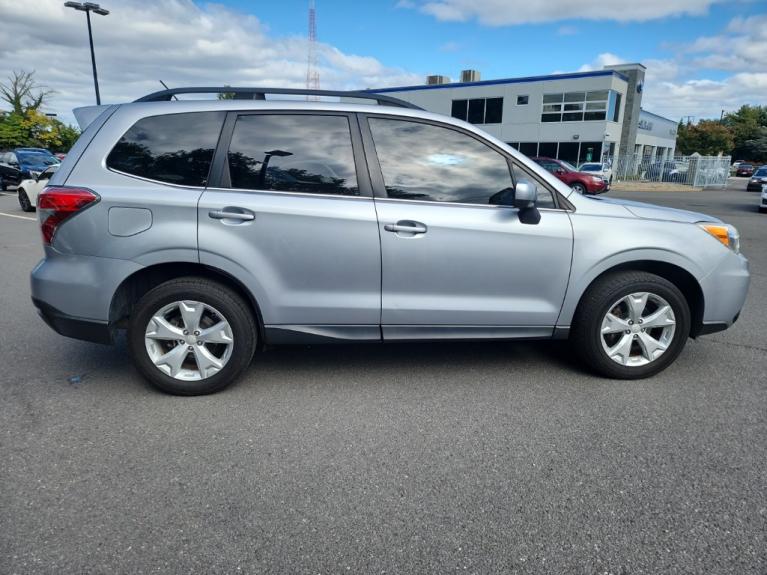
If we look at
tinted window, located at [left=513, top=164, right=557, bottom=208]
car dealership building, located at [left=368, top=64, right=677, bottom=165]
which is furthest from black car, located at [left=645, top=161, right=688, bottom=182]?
tinted window, located at [left=513, top=164, right=557, bottom=208]

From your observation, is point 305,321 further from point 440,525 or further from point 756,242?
point 756,242

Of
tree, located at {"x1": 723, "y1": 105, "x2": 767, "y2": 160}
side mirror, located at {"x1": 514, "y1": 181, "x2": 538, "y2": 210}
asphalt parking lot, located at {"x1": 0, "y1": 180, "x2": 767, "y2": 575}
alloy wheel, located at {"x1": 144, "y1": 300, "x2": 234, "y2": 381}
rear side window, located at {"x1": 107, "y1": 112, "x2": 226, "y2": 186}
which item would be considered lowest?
asphalt parking lot, located at {"x1": 0, "y1": 180, "x2": 767, "y2": 575}

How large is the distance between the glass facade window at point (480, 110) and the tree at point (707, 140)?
49007 mm

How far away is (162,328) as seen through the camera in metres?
3.48

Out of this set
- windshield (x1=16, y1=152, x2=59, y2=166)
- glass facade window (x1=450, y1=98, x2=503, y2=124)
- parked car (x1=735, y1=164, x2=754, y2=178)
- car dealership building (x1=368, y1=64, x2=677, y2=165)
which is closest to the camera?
windshield (x1=16, y1=152, x2=59, y2=166)

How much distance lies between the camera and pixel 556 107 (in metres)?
37.7

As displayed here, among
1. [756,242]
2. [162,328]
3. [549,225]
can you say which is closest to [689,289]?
[549,225]

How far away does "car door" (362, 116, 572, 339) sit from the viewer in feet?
11.6

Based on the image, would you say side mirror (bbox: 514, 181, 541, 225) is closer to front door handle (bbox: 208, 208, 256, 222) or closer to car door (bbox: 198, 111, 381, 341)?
car door (bbox: 198, 111, 381, 341)

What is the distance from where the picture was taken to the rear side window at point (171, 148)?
3477 mm

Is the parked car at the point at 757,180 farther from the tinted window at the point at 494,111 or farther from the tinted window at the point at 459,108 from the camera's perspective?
the tinted window at the point at 459,108

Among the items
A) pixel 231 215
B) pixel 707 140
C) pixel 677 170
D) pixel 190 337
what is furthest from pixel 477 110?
pixel 707 140

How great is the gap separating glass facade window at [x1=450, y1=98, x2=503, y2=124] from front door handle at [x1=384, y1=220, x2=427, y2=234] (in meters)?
38.5

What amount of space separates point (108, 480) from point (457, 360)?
2.54 m
